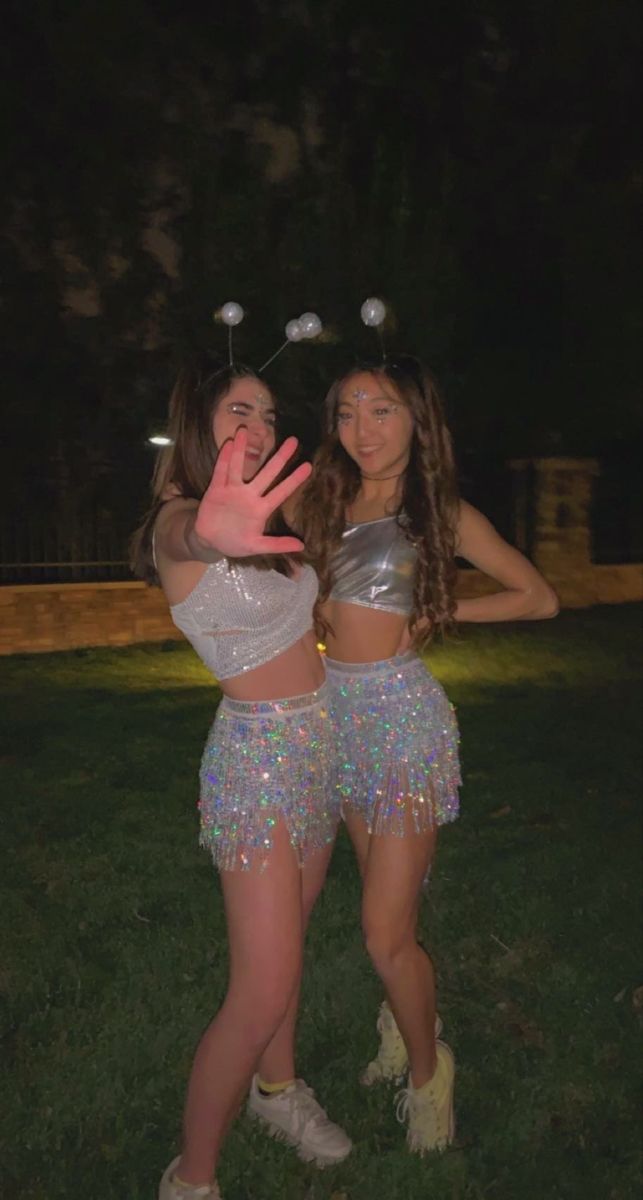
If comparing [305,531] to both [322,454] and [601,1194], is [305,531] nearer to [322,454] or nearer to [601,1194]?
[322,454]

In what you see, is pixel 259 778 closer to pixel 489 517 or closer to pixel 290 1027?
pixel 290 1027

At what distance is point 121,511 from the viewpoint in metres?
11.5

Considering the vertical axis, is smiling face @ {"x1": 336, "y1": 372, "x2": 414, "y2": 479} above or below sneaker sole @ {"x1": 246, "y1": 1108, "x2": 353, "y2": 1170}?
above

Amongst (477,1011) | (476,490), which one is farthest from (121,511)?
(477,1011)

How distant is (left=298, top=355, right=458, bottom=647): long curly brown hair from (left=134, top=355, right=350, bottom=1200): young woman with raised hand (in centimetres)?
Result: 27

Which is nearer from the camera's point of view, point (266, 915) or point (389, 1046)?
point (266, 915)

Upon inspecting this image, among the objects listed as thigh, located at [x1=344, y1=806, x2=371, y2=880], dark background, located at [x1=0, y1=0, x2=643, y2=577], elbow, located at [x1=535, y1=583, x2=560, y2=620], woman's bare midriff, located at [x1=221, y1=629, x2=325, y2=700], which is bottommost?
thigh, located at [x1=344, y1=806, x2=371, y2=880]

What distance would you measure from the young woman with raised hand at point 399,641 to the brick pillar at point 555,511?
32.8 ft

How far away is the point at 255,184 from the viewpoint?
38.9 feet

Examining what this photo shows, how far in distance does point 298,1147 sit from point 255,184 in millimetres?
11315

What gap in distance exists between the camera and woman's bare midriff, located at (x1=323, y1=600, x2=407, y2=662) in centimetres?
252

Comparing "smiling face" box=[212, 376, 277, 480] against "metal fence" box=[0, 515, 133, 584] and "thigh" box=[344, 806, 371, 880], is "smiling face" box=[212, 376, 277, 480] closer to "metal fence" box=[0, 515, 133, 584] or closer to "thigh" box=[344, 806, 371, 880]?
"thigh" box=[344, 806, 371, 880]

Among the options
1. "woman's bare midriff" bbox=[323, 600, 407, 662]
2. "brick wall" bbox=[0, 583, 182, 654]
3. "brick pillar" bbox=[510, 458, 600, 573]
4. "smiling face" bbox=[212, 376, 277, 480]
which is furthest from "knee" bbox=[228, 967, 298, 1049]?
"brick pillar" bbox=[510, 458, 600, 573]

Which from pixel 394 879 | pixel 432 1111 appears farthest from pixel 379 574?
pixel 432 1111
